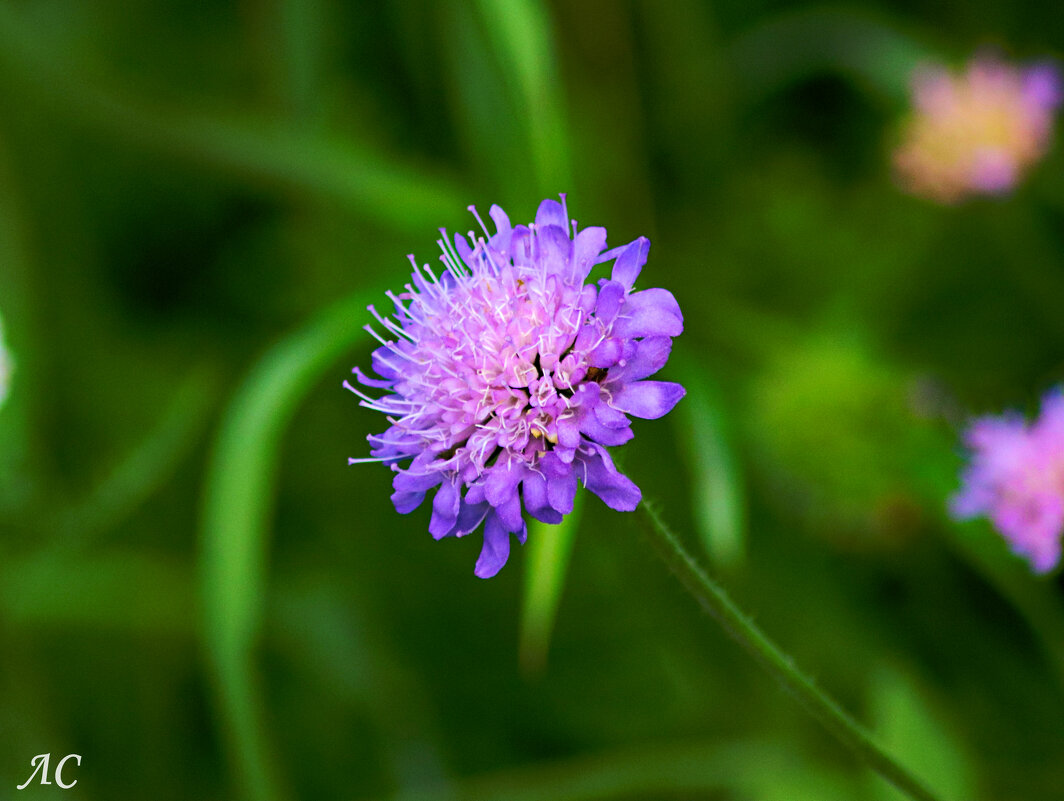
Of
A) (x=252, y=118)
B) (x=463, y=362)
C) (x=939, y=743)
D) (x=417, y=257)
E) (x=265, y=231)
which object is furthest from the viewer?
(x=265, y=231)

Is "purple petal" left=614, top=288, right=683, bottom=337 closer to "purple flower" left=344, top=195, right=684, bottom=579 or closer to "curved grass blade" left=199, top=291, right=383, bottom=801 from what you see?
"purple flower" left=344, top=195, right=684, bottom=579

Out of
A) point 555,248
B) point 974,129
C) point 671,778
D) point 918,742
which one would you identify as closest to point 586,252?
point 555,248

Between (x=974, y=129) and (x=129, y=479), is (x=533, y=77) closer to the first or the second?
(x=974, y=129)

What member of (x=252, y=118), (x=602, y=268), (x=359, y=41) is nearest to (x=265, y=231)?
(x=252, y=118)

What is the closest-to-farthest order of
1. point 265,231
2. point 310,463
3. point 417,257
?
point 417,257
point 310,463
point 265,231

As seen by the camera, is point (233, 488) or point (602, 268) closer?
point (233, 488)

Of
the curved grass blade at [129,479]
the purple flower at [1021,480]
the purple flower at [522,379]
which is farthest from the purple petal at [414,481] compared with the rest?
the curved grass blade at [129,479]

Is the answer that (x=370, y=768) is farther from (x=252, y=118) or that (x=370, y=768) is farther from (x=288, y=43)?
(x=288, y=43)
